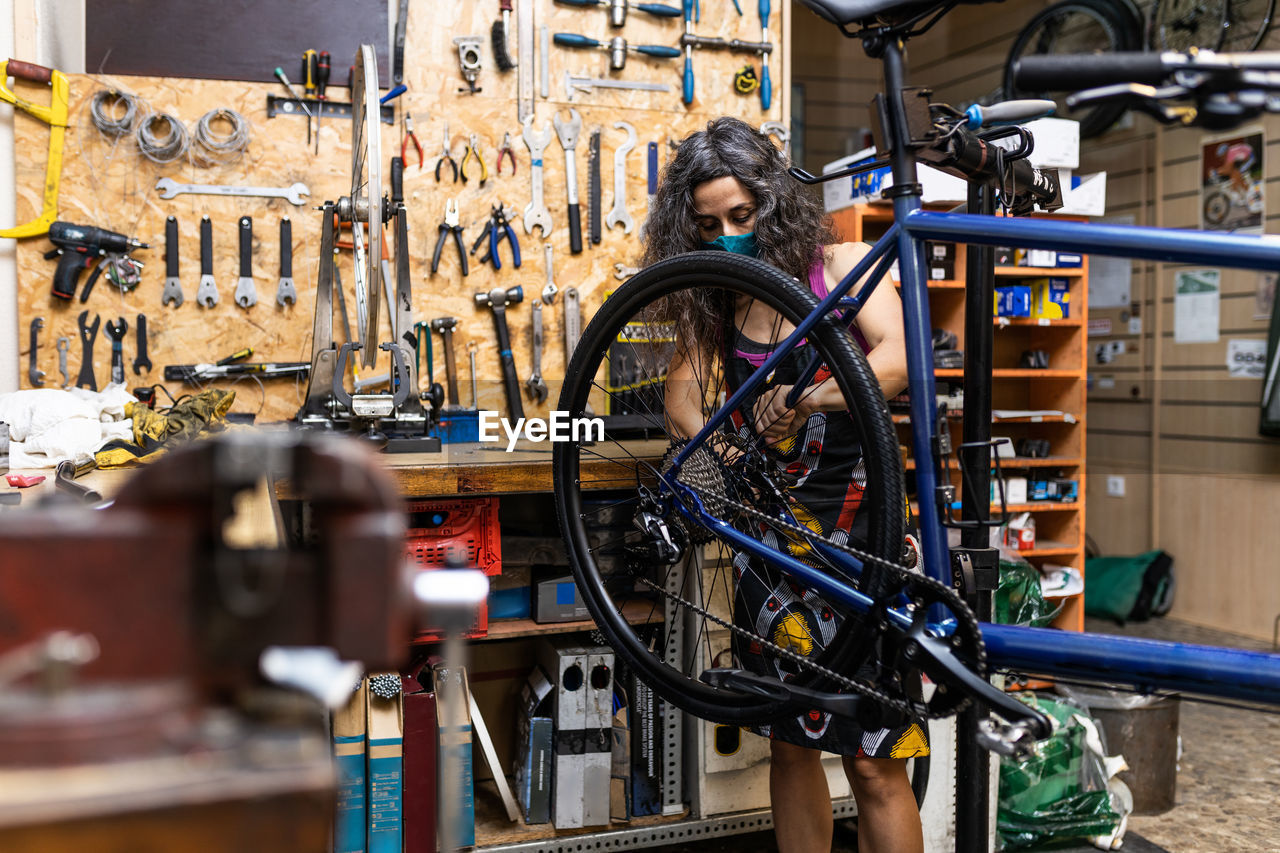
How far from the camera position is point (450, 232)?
104 inches

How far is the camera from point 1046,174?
156 centimetres

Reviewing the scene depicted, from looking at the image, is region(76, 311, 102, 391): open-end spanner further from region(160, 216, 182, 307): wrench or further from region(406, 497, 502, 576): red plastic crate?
region(406, 497, 502, 576): red plastic crate

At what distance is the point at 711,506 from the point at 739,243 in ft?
1.50

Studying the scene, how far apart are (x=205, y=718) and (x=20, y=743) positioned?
0.29 feet

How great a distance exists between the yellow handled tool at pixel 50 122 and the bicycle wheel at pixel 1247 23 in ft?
13.7

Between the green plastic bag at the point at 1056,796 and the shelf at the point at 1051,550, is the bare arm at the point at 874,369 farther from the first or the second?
the shelf at the point at 1051,550

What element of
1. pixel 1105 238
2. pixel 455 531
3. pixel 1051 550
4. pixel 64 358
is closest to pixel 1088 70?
pixel 1105 238

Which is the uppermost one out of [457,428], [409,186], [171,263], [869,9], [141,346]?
[409,186]

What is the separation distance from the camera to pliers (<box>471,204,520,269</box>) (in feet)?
8.77

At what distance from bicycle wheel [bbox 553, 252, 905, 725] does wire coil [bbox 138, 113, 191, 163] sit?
1450 mm

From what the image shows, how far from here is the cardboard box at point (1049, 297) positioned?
3252 mm

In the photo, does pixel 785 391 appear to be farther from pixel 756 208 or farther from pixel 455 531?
pixel 455 531

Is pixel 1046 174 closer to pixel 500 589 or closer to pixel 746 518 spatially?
pixel 746 518

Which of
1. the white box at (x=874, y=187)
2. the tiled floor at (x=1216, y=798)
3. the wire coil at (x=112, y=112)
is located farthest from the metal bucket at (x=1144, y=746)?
the wire coil at (x=112, y=112)
